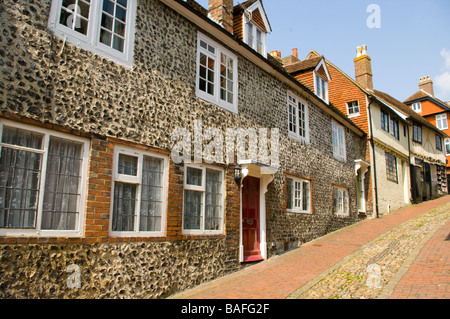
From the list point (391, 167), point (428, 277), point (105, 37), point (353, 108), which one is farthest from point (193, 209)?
point (391, 167)

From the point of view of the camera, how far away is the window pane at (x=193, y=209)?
26.7ft

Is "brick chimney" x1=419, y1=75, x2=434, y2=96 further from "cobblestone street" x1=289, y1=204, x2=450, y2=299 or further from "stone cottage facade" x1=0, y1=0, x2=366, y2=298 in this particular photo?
"stone cottage facade" x1=0, y1=0, x2=366, y2=298

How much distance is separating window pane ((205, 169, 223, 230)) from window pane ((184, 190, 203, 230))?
24 centimetres

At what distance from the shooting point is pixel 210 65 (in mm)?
9484

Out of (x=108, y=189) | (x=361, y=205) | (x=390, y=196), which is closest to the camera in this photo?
(x=108, y=189)

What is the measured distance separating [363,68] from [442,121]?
60.0 feet

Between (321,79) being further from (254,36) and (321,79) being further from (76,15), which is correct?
(76,15)

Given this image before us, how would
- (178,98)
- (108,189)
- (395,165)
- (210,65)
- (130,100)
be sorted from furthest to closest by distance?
1. (395,165)
2. (210,65)
3. (178,98)
4. (130,100)
5. (108,189)

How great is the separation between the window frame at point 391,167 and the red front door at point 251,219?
14789 millimetres

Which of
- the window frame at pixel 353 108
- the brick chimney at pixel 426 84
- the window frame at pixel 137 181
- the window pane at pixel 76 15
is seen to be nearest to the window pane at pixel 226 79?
the window frame at pixel 137 181

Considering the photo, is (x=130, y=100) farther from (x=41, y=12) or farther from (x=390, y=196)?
(x=390, y=196)

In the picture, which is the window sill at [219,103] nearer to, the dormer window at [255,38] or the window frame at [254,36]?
the window frame at [254,36]
